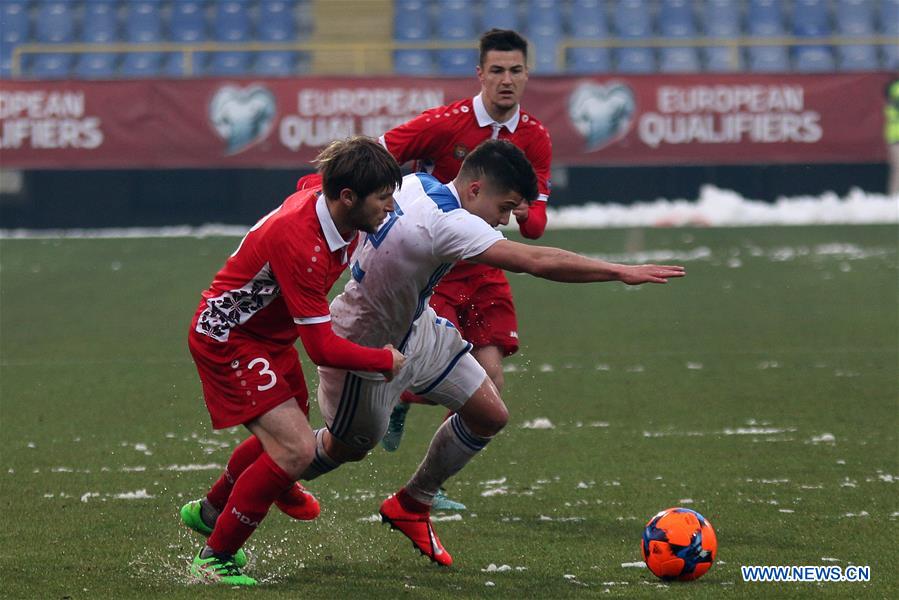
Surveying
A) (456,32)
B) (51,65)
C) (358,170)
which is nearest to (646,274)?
(358,170)

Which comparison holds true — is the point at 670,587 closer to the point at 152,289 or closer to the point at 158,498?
the point at 158,498

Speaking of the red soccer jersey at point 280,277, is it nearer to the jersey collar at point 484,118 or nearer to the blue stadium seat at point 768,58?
the jersey collar at point 484,118

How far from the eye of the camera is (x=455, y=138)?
297 inches

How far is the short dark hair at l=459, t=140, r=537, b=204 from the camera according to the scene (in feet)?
18.4

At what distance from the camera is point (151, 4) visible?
27375mm

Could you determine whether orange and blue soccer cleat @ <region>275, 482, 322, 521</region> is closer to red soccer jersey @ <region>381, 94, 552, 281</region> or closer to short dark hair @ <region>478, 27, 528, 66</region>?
red soccer jersey @ <region>381, 94, 552, 281</region>

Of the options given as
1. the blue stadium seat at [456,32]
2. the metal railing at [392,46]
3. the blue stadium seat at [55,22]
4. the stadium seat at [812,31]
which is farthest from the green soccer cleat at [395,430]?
the blue stadium seat at [55,22]

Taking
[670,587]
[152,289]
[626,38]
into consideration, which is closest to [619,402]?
[670,587]

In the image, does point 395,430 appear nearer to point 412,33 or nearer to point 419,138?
point 419,138

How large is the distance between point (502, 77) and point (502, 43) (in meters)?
0.17

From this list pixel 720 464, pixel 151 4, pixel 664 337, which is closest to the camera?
pixel 720 464

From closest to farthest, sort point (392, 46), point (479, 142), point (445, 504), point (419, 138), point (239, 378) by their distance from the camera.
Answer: point (239, 378)
point (445, 504)
point (419, 138)
point (479, 142)
point (392, 46)

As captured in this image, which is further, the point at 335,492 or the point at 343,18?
the point at 343,18

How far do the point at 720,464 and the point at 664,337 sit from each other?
236 inches
